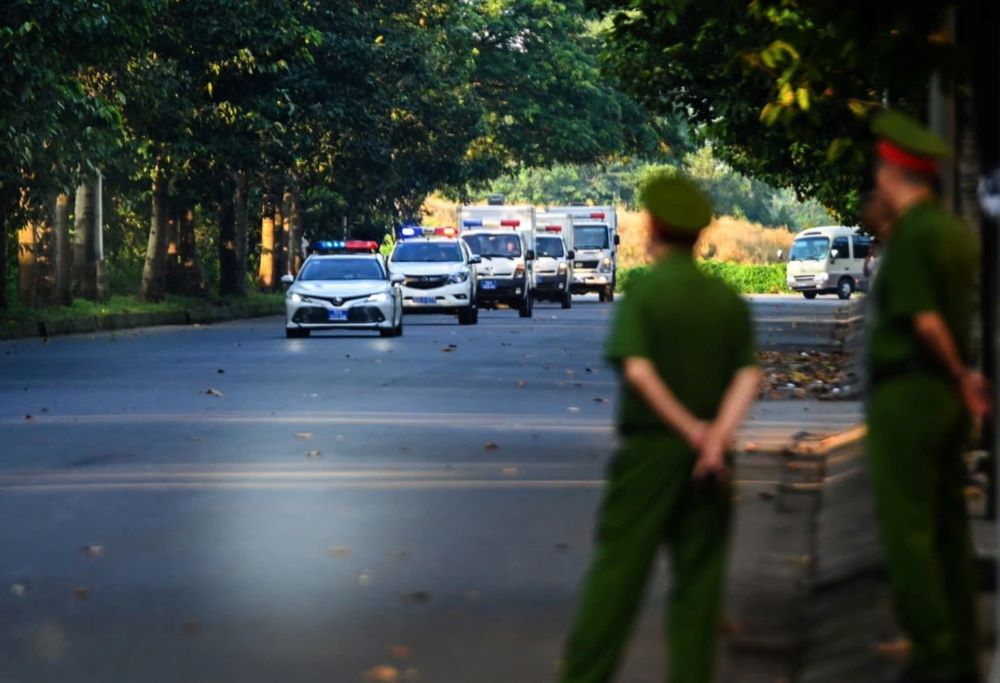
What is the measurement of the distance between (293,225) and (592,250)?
33.6ft

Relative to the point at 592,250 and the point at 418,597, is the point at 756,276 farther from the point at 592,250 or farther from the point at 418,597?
the point at 418,597

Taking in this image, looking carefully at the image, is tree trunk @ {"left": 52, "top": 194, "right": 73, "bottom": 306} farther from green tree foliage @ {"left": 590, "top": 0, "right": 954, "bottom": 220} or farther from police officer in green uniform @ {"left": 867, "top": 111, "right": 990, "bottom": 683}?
police officer in green uniform @ {"left": 867, "top": 111, "right": 990, "bottom": 683}

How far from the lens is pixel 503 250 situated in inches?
2128

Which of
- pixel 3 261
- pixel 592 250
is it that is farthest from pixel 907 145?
pixel 592 250

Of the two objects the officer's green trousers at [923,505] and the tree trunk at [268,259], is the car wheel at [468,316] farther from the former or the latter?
the officer's green trousers at [923,505]

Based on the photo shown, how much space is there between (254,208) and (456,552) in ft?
174

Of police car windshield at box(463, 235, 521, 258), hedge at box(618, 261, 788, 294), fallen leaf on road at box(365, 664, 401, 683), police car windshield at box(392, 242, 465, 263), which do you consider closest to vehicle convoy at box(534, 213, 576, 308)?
police car windshield at box(463, 235, 521, 258)

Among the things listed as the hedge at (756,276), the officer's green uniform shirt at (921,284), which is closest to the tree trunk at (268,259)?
the hedge at (756,276)

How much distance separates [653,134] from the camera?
276 ft

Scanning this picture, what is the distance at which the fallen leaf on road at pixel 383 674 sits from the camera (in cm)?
766

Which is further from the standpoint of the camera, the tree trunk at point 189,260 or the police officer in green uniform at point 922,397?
the tree trunk at point 189,260

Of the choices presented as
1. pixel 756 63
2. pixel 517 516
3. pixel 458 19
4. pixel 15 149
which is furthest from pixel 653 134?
pixel 517 516

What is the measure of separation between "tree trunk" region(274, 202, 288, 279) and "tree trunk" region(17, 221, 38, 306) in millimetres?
20054

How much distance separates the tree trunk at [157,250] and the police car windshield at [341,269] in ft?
40.0
